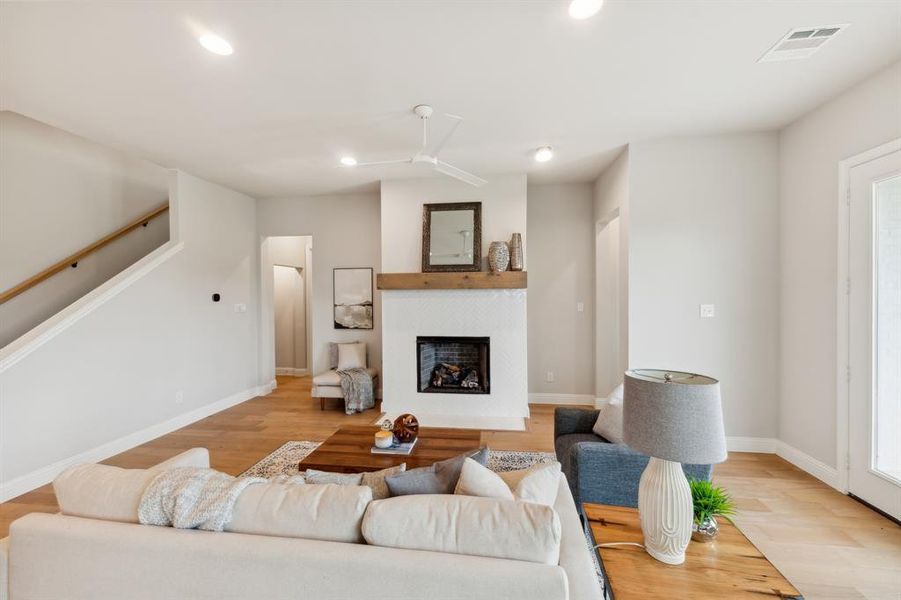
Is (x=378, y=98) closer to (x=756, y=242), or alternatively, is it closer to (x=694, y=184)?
(x=694, y=184)

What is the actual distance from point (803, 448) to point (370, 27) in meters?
4.30

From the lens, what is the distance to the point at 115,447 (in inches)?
132

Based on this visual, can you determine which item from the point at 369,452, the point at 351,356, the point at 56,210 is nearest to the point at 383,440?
the point at 369,452

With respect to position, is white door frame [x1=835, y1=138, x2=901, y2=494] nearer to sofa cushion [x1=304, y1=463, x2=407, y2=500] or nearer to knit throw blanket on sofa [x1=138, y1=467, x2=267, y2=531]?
sofa cushion [x1=304, y1=463, x2=407, y2=500]

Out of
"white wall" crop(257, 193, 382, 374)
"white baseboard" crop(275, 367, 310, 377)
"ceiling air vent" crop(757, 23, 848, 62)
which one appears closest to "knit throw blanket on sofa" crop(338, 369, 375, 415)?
"white wall" crop(257, 193, 382, 374)

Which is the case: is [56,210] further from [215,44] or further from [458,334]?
[458,334]

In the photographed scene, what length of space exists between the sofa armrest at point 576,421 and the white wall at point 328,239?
3.04 meters

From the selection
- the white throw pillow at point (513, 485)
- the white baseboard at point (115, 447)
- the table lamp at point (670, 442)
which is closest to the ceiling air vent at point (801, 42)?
the table lamp at point (670, 442)

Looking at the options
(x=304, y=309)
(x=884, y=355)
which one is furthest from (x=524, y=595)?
(x=304, y=309)

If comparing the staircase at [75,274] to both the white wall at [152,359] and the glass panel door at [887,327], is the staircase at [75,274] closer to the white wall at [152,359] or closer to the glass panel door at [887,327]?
the white wall at [152,359]

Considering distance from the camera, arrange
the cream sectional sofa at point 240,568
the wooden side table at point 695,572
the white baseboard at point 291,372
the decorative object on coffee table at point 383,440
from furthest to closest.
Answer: the white baseboard at point 291,372
the decorative object on coffee table at point 383,440
the wooden side table at point 695,572
the cream sectional sofa at point 240,568

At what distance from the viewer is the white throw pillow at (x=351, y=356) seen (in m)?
4.89

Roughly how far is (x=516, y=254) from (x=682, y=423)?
3.08 meters

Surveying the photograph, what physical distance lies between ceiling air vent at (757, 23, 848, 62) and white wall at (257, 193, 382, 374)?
4.18m
